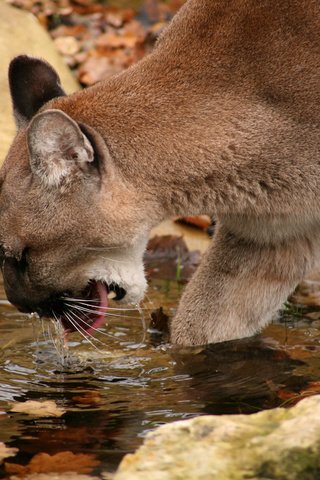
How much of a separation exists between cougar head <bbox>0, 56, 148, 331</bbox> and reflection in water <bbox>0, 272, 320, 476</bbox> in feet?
1.28

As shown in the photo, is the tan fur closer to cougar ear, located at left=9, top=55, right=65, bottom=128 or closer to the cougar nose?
A: the cougar nose

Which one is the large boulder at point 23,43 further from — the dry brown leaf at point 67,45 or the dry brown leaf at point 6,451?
the dry brown leaf at point 6,451

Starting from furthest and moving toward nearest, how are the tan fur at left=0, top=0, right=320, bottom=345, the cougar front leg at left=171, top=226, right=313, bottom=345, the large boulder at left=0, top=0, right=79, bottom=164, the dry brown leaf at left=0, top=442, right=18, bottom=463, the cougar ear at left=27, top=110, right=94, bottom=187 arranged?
the large boulder at left=0, top=0, right=79, bottom=164 < the cougar front leg at left=171, top=226, right=313, bottom=345 < the tan fur at left=0, top=0, right=320, bottom=345 < the cougar ear at left=27, top=110, right=94, bottom=187 < the dry brown leaf at left=0, top=442, right=18, bottom=463

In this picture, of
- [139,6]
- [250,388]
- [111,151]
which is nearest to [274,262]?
[250,388]

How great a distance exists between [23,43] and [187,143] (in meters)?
5.53

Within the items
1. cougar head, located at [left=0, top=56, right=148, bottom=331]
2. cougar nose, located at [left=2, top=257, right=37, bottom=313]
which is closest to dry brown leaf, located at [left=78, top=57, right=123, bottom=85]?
cougar head, located at [left=0, top=56, right=148, bottom=331]

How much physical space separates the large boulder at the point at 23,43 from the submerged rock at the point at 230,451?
6.46 meters

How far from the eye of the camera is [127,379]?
5.77m

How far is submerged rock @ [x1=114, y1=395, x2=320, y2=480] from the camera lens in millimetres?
3586

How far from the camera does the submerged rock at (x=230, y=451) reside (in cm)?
359

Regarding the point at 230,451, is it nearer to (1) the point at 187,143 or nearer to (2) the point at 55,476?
(2) the point at 55,476

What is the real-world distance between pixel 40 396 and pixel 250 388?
1.10 metres

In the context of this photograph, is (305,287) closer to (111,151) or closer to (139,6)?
(111,151)

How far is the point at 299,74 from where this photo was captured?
548 cm
